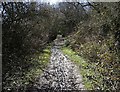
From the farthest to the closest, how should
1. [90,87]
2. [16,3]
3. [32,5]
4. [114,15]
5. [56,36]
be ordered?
[56,36], [114,15], [32,5], [90,87], [16,3]

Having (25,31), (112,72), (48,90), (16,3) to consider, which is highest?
(16,3)

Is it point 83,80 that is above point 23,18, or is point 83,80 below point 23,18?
below

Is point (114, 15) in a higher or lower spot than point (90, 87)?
higher

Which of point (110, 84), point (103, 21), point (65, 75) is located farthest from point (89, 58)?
point (110, 84)

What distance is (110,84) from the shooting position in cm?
968

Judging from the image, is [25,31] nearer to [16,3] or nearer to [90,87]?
[16,3]

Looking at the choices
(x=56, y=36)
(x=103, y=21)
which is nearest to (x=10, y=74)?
(x=103, y=21)

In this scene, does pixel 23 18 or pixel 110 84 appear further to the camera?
pixel 23 18

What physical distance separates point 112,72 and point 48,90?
102 inches

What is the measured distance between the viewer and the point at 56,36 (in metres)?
48.4

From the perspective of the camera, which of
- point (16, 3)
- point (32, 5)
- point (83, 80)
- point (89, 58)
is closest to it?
point (16, 3)

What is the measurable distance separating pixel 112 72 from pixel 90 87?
1107 millimetres

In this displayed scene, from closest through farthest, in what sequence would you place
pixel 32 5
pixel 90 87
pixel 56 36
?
pixel 90 87 < pixel 32 5 < pixel 56 36

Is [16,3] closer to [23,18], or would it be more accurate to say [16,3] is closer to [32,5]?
[23,18]
